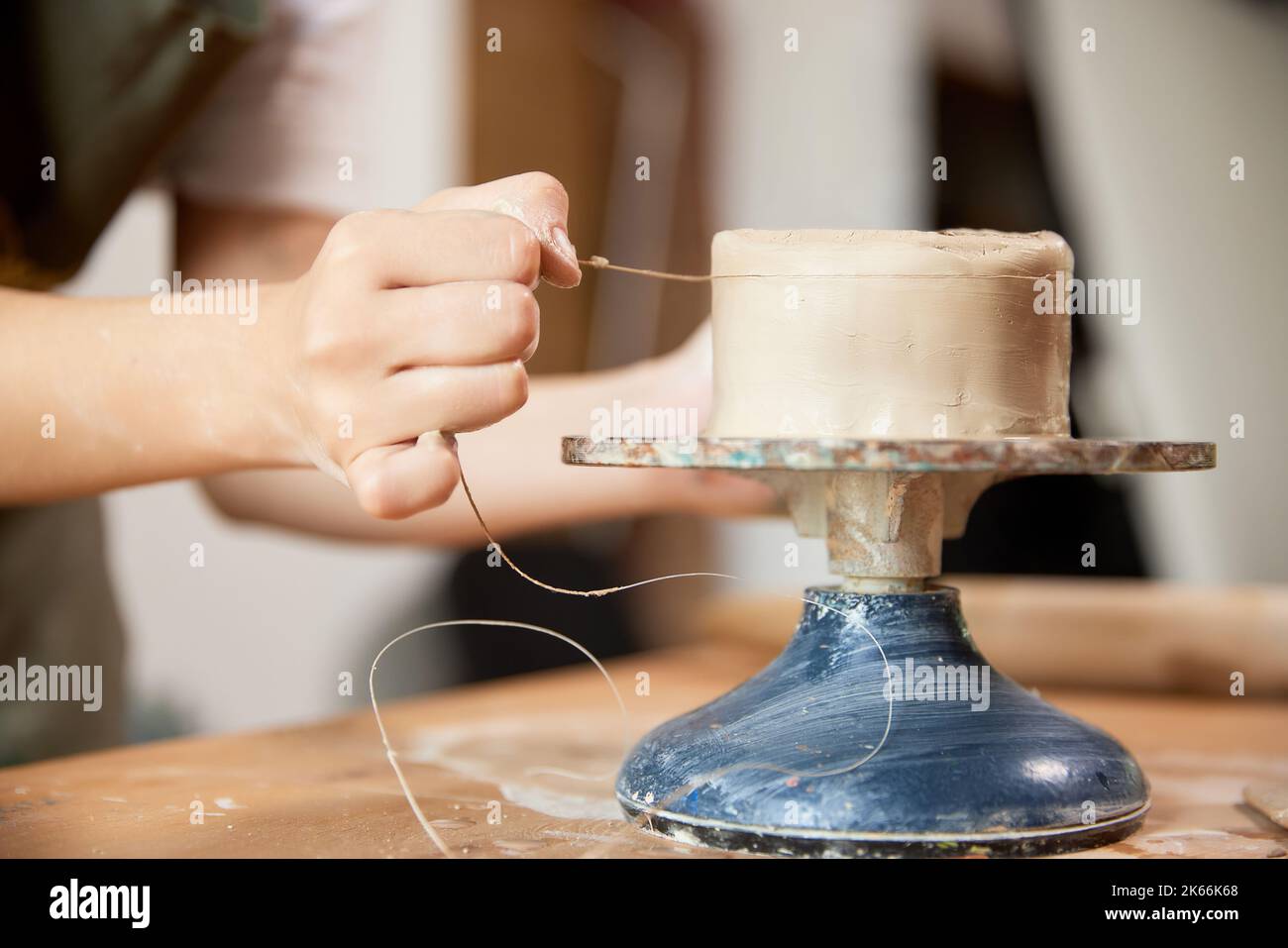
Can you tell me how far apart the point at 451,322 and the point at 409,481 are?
10 centimetres

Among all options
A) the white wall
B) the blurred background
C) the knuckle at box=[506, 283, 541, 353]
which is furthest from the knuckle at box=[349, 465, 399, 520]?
the white wall

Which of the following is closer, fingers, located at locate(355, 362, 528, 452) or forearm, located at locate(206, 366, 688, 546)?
fingers, located at locate(355, 362, 528, 452)

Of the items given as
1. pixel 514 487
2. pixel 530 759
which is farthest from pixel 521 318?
pixel 514 487

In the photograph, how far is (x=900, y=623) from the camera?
84 centimetres

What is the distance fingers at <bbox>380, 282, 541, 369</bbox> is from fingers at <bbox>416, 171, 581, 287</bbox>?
5 cm

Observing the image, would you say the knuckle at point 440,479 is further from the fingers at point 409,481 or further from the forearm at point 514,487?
the forearm at point 514,487

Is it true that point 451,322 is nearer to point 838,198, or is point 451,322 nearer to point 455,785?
point 455,785

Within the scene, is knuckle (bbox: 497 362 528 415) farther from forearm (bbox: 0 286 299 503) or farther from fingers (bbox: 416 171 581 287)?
forearm (bbox: 0 286 299 503)

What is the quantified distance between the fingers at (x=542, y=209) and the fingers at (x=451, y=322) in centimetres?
5

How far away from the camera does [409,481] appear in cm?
75

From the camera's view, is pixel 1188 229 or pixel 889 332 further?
pixel 1188 229

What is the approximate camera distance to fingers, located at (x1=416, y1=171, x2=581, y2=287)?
0.81 m

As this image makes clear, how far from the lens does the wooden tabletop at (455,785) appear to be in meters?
0.79

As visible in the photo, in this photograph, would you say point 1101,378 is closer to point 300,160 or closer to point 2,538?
point 300,160
